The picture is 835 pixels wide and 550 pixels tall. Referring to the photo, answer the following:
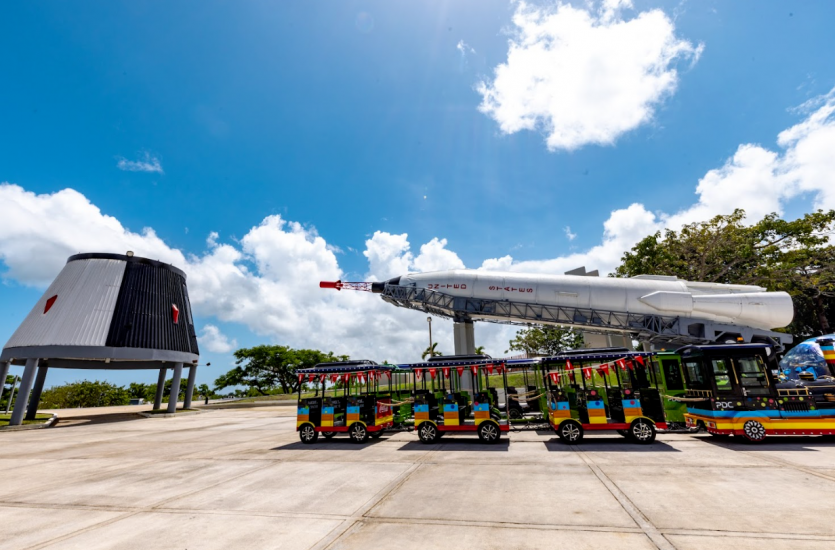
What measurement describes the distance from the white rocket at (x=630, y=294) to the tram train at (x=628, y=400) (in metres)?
8.61

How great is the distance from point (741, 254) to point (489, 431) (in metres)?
33.8

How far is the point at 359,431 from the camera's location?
1423cm

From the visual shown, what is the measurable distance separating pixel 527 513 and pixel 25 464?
53.5 ft

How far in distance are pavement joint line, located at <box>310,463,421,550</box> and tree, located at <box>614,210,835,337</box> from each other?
34839 millimetres

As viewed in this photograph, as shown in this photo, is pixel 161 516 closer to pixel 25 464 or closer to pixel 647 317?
pixel 25 464

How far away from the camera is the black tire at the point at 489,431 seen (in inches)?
515

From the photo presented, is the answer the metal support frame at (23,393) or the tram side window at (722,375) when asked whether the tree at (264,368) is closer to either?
the metal support frame at (23,393)

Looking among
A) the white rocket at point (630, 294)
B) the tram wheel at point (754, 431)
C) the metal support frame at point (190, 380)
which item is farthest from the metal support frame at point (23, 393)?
the tram wheel at point (754, 431)

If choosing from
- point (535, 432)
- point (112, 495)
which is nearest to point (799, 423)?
point (535, 432)

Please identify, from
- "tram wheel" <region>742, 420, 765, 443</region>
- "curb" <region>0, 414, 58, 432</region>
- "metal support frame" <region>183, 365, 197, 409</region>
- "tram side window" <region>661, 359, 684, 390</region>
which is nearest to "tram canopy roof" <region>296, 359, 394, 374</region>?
"tram side window" <region>661, 359, 684, 390</region>

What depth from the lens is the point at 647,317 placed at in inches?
953

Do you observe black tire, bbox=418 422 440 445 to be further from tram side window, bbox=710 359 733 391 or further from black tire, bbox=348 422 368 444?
tram side window, bbox=710 359 733 391

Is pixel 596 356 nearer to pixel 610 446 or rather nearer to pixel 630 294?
pixel 610 446

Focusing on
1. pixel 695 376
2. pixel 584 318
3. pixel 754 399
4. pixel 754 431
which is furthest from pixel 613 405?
pixel 584 318
